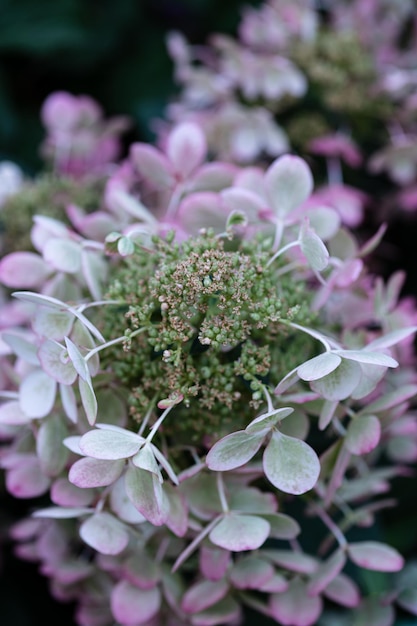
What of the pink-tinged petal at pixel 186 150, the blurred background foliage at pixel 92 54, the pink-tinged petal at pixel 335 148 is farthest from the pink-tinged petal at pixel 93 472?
the blurred background foliage at pixel 92 54

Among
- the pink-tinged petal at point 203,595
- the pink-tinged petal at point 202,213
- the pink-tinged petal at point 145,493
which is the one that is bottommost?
the pink-tinged petal at point 203,595

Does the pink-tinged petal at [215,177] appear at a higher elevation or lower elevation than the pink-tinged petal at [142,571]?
higher

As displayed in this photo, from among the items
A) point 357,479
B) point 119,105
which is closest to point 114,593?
point 357,479

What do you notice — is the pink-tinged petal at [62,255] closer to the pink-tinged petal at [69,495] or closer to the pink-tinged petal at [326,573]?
the pink-tinged petal at [69,495]

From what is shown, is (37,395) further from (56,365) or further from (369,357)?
(369,357)

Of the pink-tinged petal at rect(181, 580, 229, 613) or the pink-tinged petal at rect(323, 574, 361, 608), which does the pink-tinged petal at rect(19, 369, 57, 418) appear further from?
the pink-tinged petal at rect(323, 574, 361, 608)

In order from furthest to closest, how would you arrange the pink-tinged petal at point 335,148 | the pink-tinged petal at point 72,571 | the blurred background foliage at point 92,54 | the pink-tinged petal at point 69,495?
the blurred background foliage at point 92,54 < the pink-tinged petal at point 335,148 < the pink-tinged petal at point 72,571 < the pink-tinged petal at point 69,495
